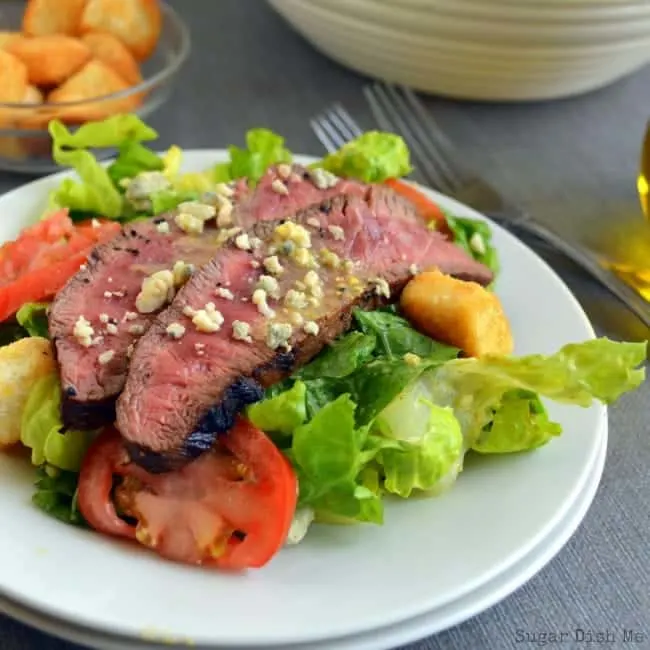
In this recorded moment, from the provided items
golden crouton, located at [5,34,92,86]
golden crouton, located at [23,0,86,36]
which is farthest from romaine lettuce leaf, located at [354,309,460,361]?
golden crouton, located at [23,0,86,36]

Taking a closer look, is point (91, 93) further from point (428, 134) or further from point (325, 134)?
point (428, 134)

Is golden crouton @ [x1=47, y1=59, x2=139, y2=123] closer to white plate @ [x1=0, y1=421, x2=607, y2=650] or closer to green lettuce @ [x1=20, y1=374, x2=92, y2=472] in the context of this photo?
green lettuce @ [x1=20, y1=374, x2=92, y2=472]

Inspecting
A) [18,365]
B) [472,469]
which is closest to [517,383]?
[472,469]

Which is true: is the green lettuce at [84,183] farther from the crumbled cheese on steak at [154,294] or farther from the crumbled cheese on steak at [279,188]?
the crumbled cheese on steak at [154,294]

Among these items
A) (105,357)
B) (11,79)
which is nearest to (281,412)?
(105,357)

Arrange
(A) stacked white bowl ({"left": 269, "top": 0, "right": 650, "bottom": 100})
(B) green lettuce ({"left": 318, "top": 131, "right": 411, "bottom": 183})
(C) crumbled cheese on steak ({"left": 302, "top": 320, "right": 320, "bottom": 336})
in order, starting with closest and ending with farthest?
(C) crumbled cheese on steak ({"left": 302, "top": 320, "right": 320, "bottom": 336}), (B) green lettuce ({"left": 318, "top": 131, "right": 411, "bottom": 183}), (A) stacked white bowl ({"left": 269, "top": 0, "right": 650, "bottom": 100})

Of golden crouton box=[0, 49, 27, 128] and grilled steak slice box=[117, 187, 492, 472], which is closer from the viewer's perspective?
grilled steak slice box=[117, 187, 492, 472]
